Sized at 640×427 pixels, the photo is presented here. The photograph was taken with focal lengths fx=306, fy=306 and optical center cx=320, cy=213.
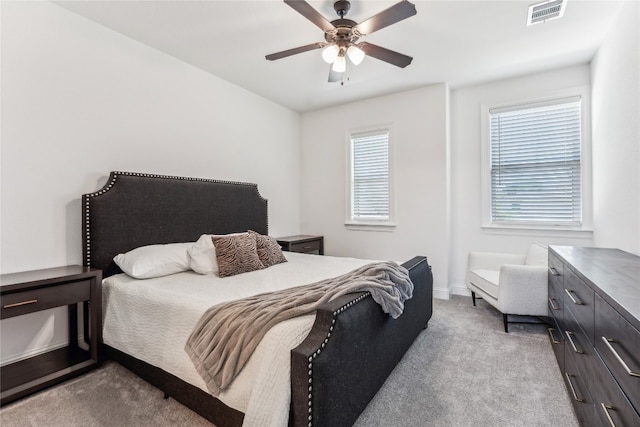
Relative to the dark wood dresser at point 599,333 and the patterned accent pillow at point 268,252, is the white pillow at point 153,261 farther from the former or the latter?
the dark wood dresser at point 599,333

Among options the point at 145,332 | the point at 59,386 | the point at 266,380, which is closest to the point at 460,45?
the point at 266,380

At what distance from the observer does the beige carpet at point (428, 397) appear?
170cm

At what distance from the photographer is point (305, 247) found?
4.39 m

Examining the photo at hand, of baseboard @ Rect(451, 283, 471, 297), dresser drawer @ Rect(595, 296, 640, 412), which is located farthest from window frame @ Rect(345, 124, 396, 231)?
dresser drawer @ Rect(595, 296, 640, 412)

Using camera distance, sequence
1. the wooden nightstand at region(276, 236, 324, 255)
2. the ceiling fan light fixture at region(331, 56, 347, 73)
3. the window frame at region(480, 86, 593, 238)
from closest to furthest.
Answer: the ceiling fan light fixture at region(331, 56, 347, 73) < the window frame at region(480, 86, 593, 238) < the wooden nightstand at region(276, 236, 324, 255)

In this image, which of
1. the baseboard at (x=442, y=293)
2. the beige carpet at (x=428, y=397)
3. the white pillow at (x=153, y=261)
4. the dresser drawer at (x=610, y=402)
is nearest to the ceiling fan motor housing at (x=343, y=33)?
the white pillow at (x=153, y=261)

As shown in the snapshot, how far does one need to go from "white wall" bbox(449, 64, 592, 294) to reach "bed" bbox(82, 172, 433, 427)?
153 cm

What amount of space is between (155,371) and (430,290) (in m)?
2.33

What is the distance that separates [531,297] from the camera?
2727mm

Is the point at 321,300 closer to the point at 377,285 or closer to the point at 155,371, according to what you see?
the point at 377,285

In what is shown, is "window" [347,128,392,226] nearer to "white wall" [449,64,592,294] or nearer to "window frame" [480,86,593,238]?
"white wall" [449,64,592,294]

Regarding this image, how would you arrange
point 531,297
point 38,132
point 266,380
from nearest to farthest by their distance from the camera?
1. point 266,380
2. point 38,132
3. point 531,297

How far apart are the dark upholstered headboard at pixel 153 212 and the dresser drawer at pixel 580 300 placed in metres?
3.10

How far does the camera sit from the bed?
1.29m
